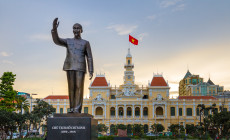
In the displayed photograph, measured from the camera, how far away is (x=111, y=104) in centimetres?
6156

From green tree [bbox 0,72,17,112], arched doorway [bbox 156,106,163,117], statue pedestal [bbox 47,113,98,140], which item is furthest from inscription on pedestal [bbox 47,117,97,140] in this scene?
arched doorway [bbox 156,106,163,117]

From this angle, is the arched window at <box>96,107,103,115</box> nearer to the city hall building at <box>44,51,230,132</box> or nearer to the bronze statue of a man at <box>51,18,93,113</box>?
the city hall building at <box>44,51,230,132</box>

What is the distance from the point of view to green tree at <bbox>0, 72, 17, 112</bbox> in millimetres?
38625

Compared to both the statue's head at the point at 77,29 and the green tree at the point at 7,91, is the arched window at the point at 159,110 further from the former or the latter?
the statue's head at the point at 77,29

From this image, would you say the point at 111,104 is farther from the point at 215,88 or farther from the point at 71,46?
the point at 215,88

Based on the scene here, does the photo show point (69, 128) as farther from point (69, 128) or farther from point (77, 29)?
point (77, 29)

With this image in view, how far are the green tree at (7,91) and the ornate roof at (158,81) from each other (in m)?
32.6

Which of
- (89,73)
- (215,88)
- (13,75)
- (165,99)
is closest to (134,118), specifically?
(165,99)

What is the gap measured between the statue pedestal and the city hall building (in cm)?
5267

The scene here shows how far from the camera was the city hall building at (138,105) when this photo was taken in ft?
200

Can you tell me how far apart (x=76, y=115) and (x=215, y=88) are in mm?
110266

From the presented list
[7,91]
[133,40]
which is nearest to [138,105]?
[133,40]

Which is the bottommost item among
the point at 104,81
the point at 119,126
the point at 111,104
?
the point at 119,126

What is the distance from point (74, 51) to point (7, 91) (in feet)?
105
